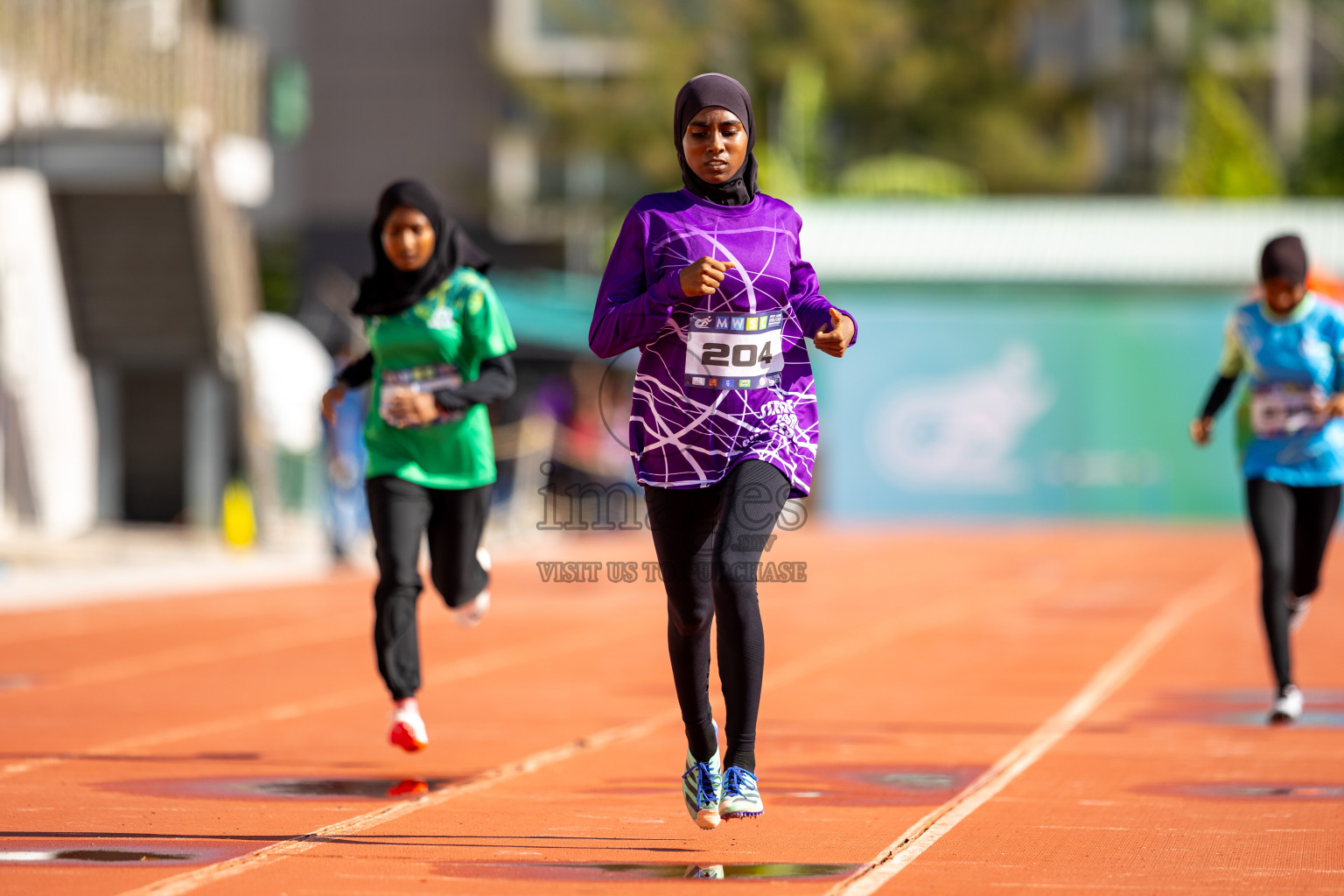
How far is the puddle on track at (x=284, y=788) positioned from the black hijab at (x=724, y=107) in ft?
7.42

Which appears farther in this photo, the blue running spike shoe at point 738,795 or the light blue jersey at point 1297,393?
the light blue jersey at point 1297,393

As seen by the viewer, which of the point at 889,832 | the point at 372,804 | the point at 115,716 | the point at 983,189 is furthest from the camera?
Result: the point at 983,189

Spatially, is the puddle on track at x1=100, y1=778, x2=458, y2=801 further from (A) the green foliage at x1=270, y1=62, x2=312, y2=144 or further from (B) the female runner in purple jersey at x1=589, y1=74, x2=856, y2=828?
(A) the green foliage at x1=270, y1=62, x2=312, y2=144

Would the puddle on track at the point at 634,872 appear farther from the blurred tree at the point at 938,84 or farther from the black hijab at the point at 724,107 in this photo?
the blurred tree at the point at 938,84

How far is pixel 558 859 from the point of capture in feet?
18.5

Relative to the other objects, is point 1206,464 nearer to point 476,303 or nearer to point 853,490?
point 853,490

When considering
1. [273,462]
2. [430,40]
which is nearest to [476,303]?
[273,462]

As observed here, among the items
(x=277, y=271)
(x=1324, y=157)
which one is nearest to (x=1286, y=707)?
(x=1324, y=157)

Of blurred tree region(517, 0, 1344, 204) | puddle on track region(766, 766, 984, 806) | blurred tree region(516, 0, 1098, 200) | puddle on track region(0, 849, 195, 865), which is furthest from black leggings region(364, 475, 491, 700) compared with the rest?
blurred tree region(516, 0, 1098, 200)

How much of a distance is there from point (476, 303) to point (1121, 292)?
24891mm

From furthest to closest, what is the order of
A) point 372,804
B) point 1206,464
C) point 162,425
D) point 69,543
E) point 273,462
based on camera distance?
point 1206,464
point 162,425
point 273,462
point 69,543
point 372,804

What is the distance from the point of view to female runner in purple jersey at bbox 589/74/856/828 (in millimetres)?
5672

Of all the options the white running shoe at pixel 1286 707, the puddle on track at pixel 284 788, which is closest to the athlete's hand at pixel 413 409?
the puddle on track at pixel 284 788

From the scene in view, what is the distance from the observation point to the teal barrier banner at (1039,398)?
3105 cm
